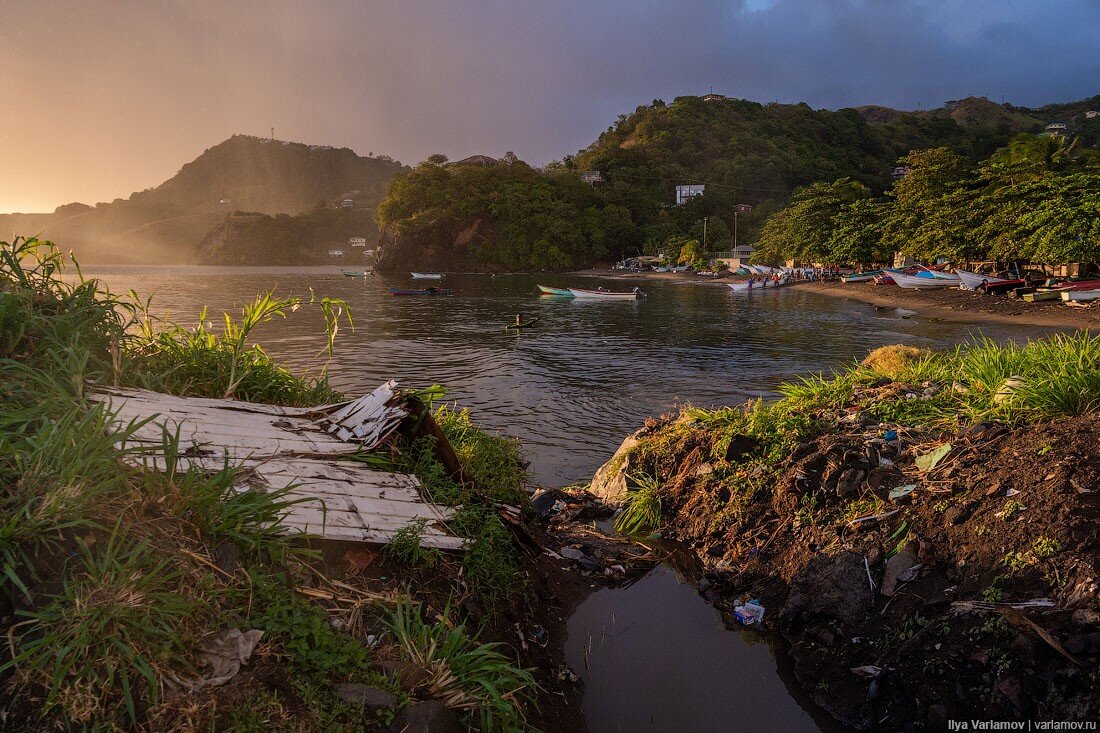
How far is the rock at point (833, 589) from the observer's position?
4164 mm

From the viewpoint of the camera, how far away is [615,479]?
7.33m

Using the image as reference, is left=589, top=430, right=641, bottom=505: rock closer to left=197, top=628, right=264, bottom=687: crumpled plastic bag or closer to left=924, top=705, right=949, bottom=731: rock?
left=924, top=705, right=949, bottom=731: rock

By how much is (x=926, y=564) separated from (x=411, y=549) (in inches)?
135

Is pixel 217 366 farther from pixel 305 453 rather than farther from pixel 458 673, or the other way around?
pixel 458 673

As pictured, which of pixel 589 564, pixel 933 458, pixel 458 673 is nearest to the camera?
pixel 458 673

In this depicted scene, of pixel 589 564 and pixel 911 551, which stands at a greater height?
pixel 911 551

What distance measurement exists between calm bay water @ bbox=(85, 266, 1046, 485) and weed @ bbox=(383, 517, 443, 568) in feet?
12.0

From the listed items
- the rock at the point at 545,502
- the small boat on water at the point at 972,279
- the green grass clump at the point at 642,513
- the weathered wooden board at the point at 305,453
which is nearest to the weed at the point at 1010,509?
the green grass clump at the point at 642,513

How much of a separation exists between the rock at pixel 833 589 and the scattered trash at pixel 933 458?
1094mm

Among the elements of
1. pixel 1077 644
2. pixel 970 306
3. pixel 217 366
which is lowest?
pixel 970 306

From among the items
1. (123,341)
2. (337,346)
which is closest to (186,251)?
(337,346)

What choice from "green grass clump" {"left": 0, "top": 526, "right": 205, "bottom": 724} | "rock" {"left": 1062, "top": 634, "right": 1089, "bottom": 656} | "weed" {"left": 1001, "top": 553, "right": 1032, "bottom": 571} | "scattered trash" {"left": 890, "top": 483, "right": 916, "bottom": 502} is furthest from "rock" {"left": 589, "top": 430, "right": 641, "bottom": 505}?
"green grass clump" {"left": 0, "top": 526, "right": 205, "bottom": 724}

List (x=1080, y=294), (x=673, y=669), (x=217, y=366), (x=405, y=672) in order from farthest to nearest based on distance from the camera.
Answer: (x=1080, y=294) < (x=217, y=366) < (x=673, y=669) < (x=405, y=672)

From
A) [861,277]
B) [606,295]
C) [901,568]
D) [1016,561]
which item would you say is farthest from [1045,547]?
[861,277]
